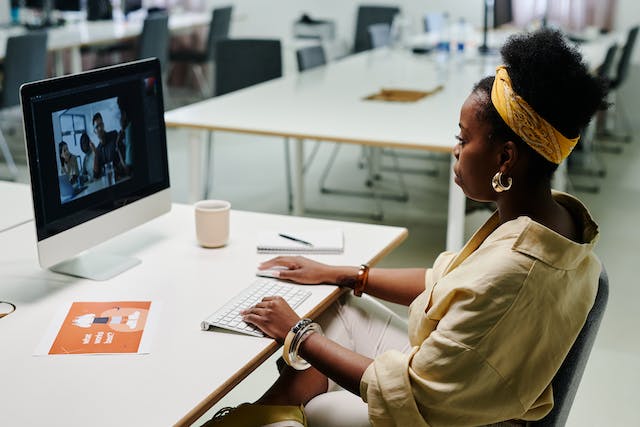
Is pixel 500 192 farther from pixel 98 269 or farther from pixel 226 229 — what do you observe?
pixel 98 269

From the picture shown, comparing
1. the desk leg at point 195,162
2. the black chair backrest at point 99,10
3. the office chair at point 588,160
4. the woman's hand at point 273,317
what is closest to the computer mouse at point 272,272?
the woman's hand at point 273,317

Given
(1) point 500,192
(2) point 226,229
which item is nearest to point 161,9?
(2) point 226,229

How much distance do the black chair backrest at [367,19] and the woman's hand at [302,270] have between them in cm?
553

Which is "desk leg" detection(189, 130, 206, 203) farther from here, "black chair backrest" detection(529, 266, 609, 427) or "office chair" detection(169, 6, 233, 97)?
"office chair" detection(169, 6, 233, 97)

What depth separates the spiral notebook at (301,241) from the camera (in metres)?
1.95

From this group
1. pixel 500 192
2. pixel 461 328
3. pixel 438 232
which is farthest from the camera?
pixel 438 232

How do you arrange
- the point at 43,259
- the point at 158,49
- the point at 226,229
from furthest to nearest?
the point at 158,49 → the point at 226,229 → the point at 43,259

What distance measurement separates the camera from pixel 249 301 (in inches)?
65.1

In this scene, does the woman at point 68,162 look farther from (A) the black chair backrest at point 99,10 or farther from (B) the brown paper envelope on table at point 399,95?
(A) the black chair backrest at point 99,10

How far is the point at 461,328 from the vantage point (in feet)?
4.28

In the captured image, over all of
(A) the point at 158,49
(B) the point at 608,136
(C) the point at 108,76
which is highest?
(C) the point at 108,76

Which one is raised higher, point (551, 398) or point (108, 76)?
point (108, 76)

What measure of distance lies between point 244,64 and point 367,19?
9.59 ft

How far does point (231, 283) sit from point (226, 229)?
23 cm
